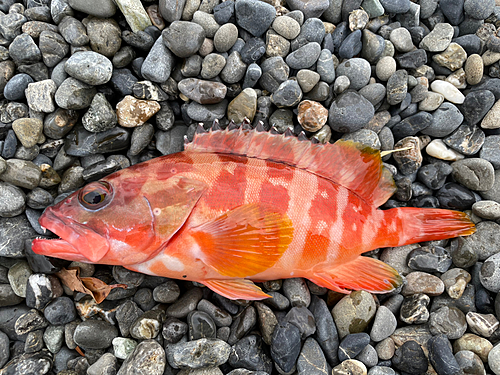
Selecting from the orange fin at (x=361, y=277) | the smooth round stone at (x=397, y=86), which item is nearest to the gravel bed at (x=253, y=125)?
the smooth round stone at (x=397, y=86)

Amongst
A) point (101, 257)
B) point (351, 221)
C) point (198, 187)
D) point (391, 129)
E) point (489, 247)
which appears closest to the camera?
point (101, 257)

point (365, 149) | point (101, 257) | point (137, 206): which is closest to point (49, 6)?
point (137, 206)

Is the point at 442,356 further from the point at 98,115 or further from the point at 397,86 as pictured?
the point at 98,115

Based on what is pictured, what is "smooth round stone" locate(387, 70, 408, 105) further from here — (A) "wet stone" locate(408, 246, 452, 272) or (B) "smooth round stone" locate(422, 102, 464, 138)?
(A) "wet stone" locate(408, 246, 452, 272)

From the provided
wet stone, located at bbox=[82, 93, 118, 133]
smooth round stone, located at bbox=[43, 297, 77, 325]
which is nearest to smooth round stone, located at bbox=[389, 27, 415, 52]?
wet stone, located at bbox=[82, 93, 118, 133]

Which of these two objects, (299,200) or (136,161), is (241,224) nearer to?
(299,200)

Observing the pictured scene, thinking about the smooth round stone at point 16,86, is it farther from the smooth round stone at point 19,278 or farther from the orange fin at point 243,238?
the orange fin at point 243,238

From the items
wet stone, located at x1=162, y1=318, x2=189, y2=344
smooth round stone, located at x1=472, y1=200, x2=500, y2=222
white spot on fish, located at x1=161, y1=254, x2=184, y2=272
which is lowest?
wet stone, located at x1=162, y1=318, x2=189, y2=344
